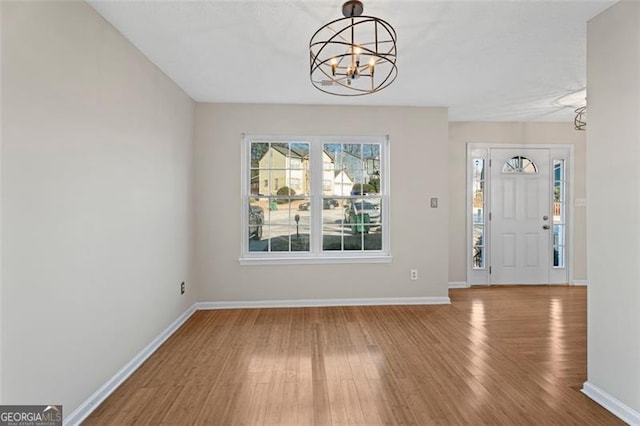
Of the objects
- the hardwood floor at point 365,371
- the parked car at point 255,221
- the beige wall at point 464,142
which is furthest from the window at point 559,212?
the parked car at point 255,221

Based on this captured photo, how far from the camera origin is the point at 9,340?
146cm

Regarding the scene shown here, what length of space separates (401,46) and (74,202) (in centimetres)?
254

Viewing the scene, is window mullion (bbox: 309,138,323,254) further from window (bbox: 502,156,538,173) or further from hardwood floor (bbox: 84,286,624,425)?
window (bbox: 502,156,538,173)

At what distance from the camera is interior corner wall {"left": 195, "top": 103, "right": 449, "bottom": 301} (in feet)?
13.0

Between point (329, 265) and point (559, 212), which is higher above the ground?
point (559, 212)

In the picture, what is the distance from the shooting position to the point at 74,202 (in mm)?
1862

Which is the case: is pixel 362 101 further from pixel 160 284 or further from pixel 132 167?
pixel 160 284

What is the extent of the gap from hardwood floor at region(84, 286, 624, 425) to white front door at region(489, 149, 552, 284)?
3.99ft

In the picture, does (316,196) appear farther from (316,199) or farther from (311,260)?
(311,260)

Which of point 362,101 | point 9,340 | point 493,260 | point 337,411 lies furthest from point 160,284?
point 493,260

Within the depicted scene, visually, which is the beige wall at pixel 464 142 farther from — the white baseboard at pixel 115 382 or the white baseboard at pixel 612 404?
the white baseboard at pixel 115 382

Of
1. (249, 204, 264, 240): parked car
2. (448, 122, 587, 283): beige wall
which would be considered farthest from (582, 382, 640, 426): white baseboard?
(249, 204, 264, 240): parked car

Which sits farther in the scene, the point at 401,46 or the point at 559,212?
the point at 559,212

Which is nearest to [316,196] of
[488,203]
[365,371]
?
[365,371]
